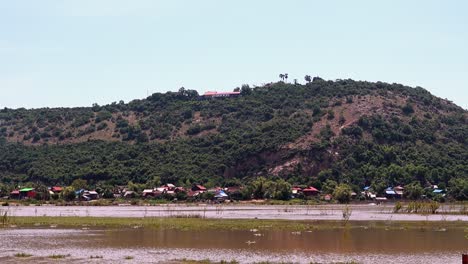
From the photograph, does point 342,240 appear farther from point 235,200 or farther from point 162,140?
point 162,140

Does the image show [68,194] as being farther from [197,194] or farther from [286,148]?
[286,148]

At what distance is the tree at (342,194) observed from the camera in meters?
123

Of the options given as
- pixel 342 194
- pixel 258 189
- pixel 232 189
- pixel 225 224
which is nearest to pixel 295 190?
pixel 258 189

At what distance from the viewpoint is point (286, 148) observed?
508 feet

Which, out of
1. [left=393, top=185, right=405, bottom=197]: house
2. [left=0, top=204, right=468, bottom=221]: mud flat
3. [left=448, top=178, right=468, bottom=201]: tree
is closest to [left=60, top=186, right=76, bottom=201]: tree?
[left=0, top=204, right=468, bottom=221]: mud flat

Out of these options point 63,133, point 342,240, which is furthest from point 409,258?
point 63,133

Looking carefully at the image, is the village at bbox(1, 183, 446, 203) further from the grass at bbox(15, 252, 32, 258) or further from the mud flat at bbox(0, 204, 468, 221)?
the grass at bbox(15, 252, 32, 258)

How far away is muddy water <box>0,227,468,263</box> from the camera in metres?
40.3

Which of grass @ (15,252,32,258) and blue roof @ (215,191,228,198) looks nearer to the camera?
grass @ (15,252,32,258)

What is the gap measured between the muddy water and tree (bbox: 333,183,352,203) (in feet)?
210

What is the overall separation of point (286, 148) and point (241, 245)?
109 meters

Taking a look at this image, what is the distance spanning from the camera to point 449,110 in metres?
189

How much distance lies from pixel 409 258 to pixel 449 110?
157 meters

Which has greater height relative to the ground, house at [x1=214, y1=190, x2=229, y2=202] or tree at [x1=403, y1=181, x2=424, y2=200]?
tree at [x1=403, y1=181, x2=424, y2=200]
